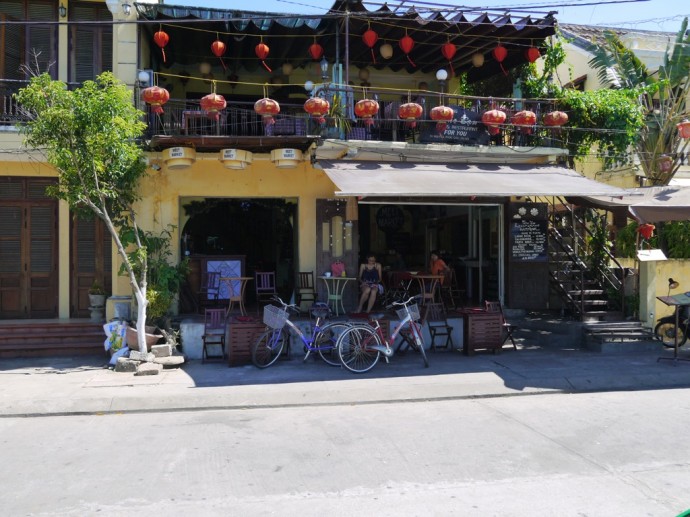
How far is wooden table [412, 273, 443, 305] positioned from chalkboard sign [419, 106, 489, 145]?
9.44 ft

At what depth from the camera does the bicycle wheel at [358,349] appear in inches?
401

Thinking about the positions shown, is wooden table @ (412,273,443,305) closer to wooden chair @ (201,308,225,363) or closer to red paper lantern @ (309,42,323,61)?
wooden chair @ (201,308,225,363)

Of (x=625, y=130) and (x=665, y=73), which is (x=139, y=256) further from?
(x=665, y=73)

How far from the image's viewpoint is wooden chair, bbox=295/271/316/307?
13180mm

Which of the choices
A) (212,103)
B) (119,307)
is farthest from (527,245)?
(119,307)

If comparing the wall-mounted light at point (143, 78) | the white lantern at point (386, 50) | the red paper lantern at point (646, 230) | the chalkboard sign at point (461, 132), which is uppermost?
the white lantern at point (386, 50)

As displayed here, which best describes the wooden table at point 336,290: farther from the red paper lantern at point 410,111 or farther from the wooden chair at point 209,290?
the red paper lantern at point 410,111

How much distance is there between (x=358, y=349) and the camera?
10.2 m

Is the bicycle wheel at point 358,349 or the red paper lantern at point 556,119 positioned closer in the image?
the bicycle wheel at point 358,349

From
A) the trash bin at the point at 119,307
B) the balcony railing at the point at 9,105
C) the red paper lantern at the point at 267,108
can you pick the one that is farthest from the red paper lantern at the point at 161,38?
the trash bin at the point at 119,307

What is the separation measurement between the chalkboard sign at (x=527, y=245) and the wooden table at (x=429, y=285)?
6.44 feet

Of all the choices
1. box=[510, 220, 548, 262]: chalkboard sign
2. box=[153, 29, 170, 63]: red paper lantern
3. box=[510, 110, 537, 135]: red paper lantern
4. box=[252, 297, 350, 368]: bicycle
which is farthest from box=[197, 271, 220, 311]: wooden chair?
box=[510, 110, 537, 135]: red paper lantern

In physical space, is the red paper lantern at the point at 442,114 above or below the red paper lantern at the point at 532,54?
below

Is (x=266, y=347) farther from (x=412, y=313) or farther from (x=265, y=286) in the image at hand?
(x=265, y=286)
